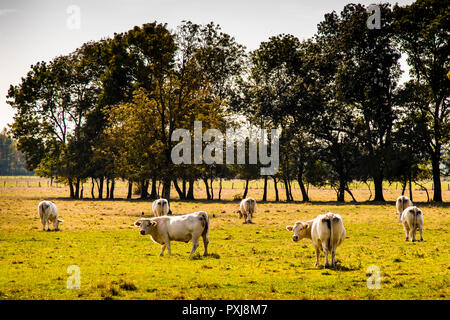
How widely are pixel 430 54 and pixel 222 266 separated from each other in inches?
1843

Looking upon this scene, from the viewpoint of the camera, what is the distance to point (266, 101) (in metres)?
56.8

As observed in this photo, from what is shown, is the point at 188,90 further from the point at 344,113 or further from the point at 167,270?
the point at 167,270

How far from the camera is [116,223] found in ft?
97.6

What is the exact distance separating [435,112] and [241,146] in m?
25.4

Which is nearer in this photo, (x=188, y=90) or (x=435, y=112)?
(x=188, y=90)

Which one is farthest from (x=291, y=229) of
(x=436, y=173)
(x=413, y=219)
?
(x=436, y=173)

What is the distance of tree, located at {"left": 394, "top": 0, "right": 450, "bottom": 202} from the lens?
155ft

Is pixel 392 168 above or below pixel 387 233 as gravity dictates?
above

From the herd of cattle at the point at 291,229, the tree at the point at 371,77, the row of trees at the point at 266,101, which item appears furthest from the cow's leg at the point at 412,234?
the tree at the point at 371,77

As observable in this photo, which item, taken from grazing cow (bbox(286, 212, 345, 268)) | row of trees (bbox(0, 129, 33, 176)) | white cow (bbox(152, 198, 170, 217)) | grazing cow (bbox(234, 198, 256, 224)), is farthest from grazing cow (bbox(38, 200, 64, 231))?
row of trees (bbox(0, 129, 33, 176))

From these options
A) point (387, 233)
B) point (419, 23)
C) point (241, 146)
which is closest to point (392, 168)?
point (419, 23)

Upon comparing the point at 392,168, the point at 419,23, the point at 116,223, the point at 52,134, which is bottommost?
the point at 116,223

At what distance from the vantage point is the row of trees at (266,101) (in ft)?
137

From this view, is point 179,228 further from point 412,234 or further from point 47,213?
point 47,213
